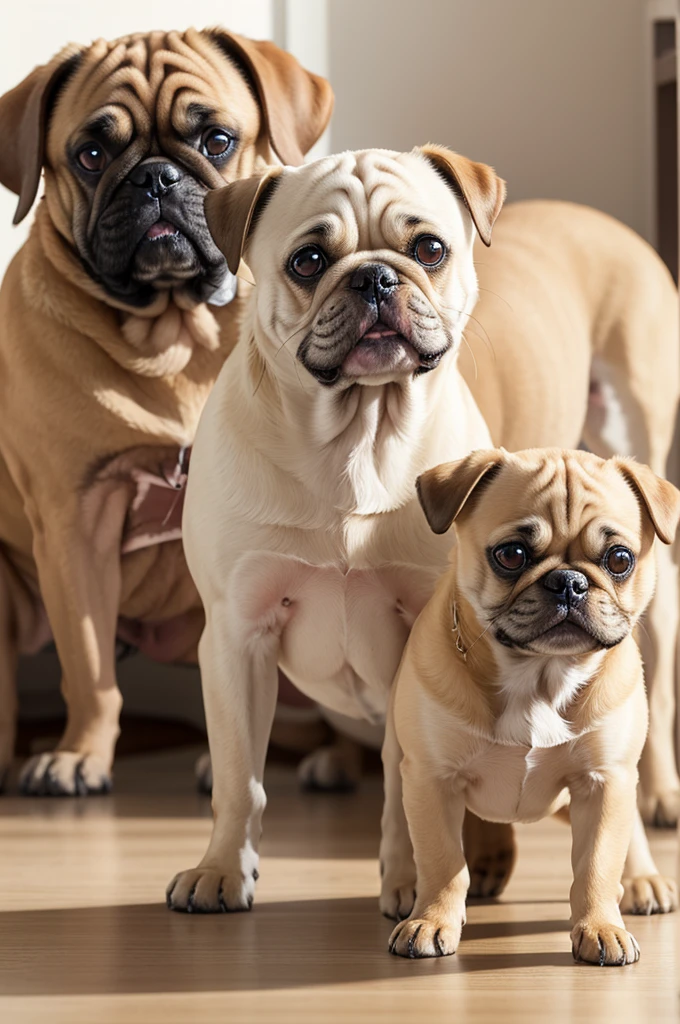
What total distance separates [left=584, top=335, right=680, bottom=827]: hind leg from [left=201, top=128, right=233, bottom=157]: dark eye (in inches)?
30.9

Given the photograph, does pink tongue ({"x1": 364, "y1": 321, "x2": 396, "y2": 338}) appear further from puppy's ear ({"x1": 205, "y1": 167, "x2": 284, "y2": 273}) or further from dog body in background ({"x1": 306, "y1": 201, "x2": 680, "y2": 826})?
dog body in background ({"x1": 306, "y1": 201, "x2": 680, "y2": 826})

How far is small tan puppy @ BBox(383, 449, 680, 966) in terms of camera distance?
1.44 m

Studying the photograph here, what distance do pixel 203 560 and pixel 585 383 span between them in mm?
984

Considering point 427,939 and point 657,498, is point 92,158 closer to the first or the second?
point 657,498

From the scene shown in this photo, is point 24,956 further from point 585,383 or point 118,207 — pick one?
point 585,383

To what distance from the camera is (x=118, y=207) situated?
2.19 metres

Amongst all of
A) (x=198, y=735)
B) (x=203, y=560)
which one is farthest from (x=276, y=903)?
(x=198, y=735)

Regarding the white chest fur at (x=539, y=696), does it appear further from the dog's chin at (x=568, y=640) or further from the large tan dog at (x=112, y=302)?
the large tan dog at (x=112, y=302)

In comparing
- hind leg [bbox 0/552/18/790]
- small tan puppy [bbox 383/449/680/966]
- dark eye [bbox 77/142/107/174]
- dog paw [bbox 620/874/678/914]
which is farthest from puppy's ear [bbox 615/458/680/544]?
hind leg [bbox 0/552/18/790]

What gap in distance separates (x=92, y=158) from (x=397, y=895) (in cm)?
133

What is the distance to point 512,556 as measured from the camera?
1.46 m

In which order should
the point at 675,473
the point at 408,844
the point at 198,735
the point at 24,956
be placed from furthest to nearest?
1. the point at 198,735
2. the point at 675,473
3. the point at 408,844
4. the point at 24,956

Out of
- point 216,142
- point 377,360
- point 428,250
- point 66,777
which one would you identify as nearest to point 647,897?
point 377,360

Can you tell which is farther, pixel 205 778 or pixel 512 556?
pixel 205 778
